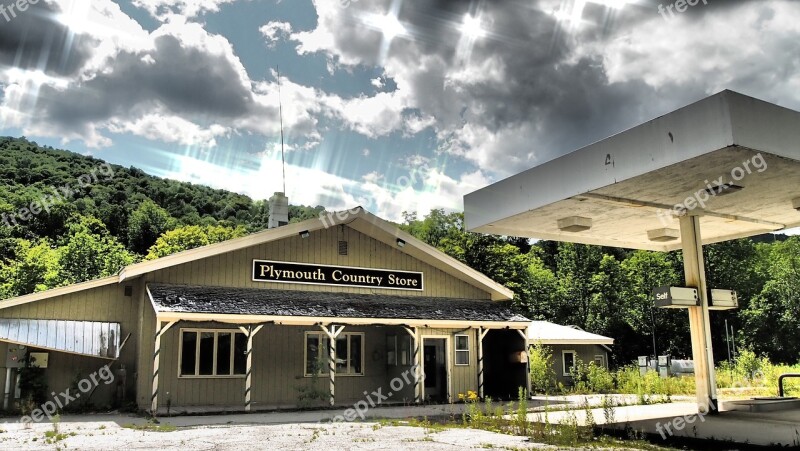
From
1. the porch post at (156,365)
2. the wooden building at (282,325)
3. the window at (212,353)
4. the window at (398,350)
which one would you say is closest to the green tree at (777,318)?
the wooden building at (282,325)

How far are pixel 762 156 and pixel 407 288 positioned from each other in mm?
11928

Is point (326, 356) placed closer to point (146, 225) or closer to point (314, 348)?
point (314, 348)

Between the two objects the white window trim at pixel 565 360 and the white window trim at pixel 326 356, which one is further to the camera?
the white window trim at pixel 565 360

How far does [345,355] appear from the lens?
60.4ft

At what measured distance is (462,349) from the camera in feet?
62.5

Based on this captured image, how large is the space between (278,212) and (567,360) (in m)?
12.7

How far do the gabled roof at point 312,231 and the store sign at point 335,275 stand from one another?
0.71 metres

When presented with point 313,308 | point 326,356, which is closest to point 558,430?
point 313,308

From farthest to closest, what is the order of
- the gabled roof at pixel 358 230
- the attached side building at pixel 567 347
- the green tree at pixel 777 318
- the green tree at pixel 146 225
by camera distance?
the green tree at pixel 146 225 < the green tree at pixel 777 318 < the attached side building at pixel 567 347 < the gabled roof at pixel 358 230

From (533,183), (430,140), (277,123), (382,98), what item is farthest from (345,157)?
(533,183)

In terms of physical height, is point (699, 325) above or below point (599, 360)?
above

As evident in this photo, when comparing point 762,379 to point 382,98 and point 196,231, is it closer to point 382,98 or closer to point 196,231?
point 382,98

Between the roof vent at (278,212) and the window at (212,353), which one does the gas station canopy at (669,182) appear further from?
the roof vent at (278,212)

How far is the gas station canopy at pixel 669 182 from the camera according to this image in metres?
8.19
